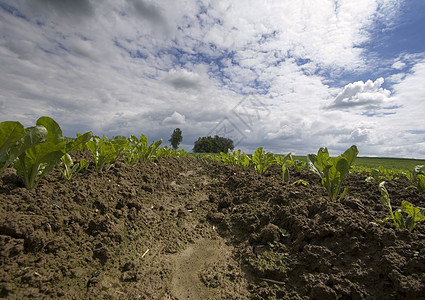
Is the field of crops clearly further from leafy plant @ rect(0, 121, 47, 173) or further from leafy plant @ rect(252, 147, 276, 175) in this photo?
leafy plant @ rect(252, 147, 276, 175)

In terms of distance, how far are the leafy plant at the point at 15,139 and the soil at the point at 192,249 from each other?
1.19 ft

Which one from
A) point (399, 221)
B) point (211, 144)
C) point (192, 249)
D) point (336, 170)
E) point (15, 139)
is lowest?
point (192, 249)

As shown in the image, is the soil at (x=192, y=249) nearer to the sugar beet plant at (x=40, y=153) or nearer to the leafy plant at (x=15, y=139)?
the sugar beet plant at (x=40, y=153)

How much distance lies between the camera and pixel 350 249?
211 centimetres

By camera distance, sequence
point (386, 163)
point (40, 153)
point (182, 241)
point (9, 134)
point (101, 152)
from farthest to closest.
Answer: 1. point (386, 163)
2. point (101, 152)
3. point (182, 241)
4. point (40, 153)
5. point (9, 134)

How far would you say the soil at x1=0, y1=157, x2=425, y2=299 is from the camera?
180cm

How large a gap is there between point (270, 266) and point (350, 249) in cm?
75

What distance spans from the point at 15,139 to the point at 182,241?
2.10 metres

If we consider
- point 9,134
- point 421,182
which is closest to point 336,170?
point 421,182

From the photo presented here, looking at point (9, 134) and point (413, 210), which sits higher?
point (9, 134)

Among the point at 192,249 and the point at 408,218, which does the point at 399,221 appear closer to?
the point at 408,218

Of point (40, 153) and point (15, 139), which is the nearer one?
point (15, 139)

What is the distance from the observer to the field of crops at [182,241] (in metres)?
1.82

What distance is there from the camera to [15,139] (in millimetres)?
2096
